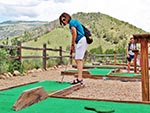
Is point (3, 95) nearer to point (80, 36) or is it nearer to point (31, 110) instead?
point (31, 110)

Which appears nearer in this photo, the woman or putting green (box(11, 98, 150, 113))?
putting green (box(11, 98, 150, 113))

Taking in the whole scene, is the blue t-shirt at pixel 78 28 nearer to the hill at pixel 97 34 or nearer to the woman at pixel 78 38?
the woman at pixel 78 38

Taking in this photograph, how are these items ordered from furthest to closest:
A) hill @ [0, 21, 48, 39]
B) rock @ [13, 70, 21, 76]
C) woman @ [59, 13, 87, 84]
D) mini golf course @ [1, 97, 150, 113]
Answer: hill @ [0, 21, 48, 39] < rock @ [13, 70, 21, 76] < woman @ [59, 13, 87, 84] < mini golf course @ [1, 97, 150, 113]

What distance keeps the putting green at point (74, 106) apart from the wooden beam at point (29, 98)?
0.06 meters

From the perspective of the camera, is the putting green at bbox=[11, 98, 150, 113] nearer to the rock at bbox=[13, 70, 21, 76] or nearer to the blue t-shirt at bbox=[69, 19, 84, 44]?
the blue t-shirt at bbox=[69, 19, 84, 44]

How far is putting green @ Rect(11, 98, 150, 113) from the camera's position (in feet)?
12.7

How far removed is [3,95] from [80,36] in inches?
93.2

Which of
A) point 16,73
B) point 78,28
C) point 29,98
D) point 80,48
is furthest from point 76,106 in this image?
point 16,73

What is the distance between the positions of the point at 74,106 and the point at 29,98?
1.86 ft

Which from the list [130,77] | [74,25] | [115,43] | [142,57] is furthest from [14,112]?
[115,43]

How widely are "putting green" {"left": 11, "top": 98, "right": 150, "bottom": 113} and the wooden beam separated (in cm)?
6

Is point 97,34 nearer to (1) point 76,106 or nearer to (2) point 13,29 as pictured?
(1) point 76,106

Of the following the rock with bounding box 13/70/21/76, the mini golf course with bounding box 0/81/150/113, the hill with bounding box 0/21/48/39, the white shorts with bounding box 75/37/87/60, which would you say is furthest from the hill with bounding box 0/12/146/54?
the mini golf course with bounding box 0/81/150/113

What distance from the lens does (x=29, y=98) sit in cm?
420
